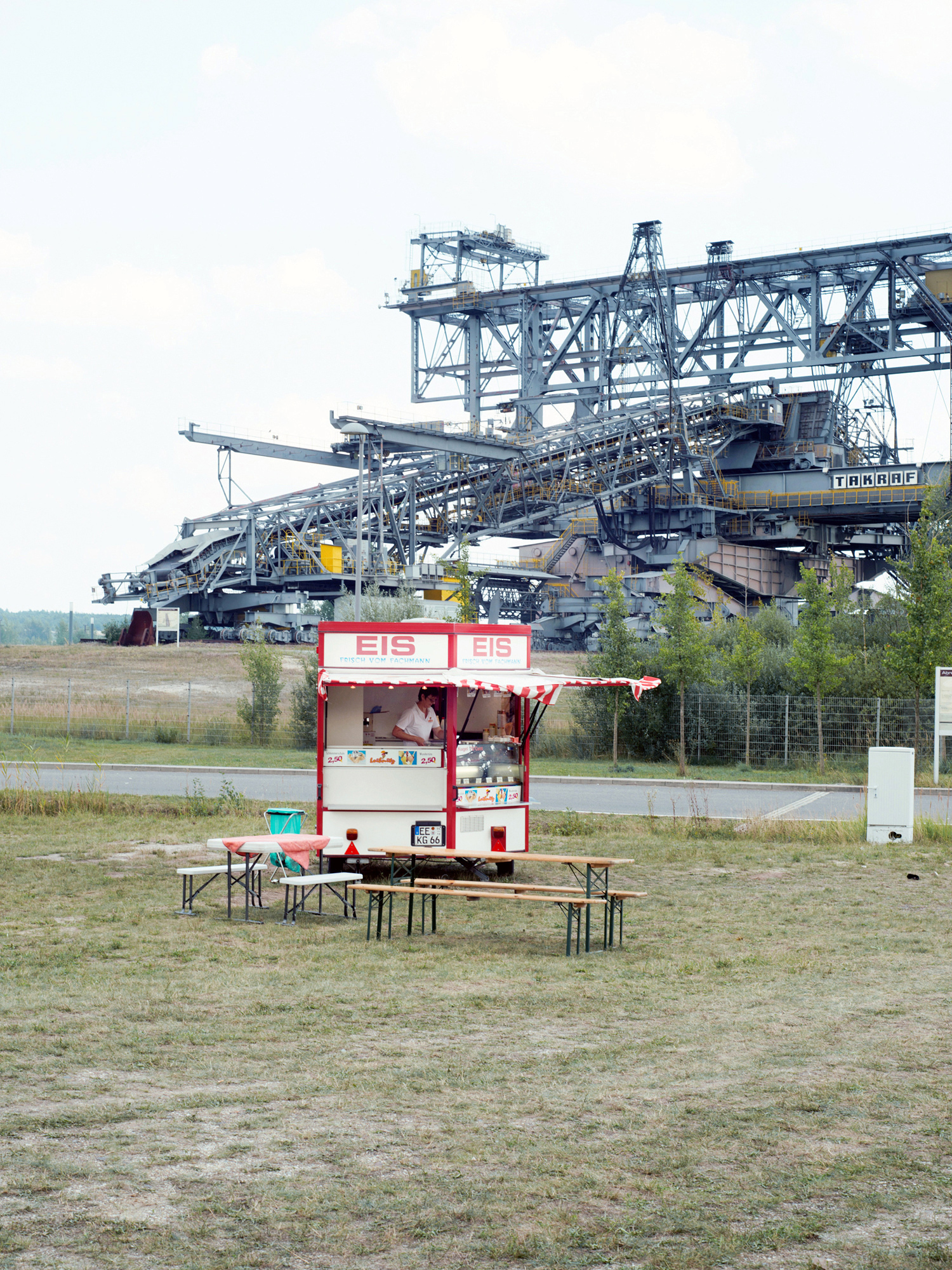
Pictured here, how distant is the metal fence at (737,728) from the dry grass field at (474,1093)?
19.8 metres

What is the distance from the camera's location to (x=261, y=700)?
124 ft

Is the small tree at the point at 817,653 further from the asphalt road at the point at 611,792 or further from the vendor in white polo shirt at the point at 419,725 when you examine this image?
the vendor in white polo shirt at the point at 419,725

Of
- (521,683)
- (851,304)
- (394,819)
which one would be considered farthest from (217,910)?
(851,304)

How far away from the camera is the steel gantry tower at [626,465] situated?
6366cm

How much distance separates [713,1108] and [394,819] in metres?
8.91

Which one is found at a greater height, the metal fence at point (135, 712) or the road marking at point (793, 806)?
the metal fence at point (135, 712)

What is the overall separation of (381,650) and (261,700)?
2299 centimetres

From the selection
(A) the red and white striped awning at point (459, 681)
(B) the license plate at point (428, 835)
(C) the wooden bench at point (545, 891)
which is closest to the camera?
(C) the wooden bench at point (545, 891)

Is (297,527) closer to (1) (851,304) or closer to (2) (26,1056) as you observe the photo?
(1) (851,304)

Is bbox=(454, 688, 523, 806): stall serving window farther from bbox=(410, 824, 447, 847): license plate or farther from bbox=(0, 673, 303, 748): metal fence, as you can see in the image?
bbox=(0, 673, 303, 748): metal fence

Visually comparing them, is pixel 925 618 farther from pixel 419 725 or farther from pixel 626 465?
pixel 626 465

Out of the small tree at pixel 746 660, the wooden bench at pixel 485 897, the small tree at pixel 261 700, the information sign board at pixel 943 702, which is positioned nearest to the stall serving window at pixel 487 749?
the wooden bench at pixel 485 897

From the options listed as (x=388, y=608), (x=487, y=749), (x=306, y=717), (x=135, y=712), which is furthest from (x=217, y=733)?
(x=487, y=749)

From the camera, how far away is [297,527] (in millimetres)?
64688
